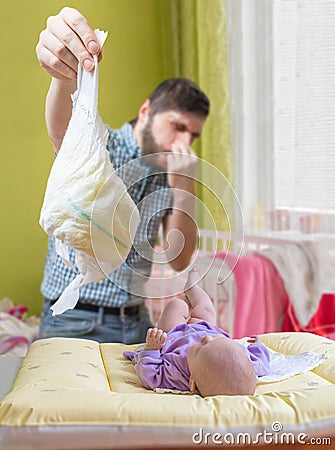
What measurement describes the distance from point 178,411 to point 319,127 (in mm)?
1694

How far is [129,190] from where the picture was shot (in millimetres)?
1061

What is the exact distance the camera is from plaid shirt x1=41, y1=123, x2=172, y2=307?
3.51ft

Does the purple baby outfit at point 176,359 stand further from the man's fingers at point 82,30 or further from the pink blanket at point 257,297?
the pink blanket at point 257,297

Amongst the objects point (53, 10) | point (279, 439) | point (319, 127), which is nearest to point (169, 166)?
point (279, 439)

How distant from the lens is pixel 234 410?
801 millimetres


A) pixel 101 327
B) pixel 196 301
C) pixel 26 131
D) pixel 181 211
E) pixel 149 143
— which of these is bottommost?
pixel 101 327

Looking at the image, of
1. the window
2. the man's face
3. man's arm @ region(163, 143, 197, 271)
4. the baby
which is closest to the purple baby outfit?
the baby

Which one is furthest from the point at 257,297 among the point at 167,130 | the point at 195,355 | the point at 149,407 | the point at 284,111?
the point at 149,407

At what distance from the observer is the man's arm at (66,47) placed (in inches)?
39.5

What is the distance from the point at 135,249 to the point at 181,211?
104 mm

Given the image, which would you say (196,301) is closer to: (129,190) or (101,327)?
(129,190)

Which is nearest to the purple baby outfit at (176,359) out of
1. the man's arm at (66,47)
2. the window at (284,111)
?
the man's arm at (66,47)

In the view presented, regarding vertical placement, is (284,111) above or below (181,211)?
above

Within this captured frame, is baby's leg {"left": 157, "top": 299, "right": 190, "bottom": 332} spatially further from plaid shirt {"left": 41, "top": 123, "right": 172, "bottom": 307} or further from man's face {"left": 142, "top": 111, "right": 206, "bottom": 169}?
man's face {"left": 142, "top": 111, "right": 206, "bottom": 169}
